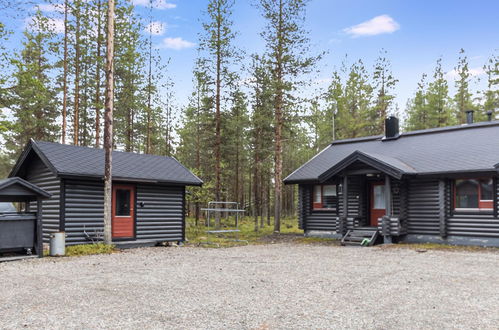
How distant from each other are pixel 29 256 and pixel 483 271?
12.4 m

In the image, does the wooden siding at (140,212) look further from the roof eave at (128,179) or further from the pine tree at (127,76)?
the pine tree at (127,76)

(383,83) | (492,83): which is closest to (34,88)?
(383,83)

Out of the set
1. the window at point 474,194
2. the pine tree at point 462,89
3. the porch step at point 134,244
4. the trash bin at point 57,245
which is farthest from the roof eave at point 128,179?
the pine tree at point 462,89

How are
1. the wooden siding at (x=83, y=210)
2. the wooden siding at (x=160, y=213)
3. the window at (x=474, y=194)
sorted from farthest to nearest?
the wooden siding at (x=160, y=213), the window at (x=474, y=194), the wooden siding at (x=83, y=210)

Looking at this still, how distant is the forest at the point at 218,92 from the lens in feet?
71.6

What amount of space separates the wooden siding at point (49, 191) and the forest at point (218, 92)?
10.7 ft

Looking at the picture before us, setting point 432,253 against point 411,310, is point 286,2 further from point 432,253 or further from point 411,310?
point 411,310

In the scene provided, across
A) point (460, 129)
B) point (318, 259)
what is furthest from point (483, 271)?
point (460, 129)

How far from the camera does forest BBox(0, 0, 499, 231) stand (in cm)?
2183

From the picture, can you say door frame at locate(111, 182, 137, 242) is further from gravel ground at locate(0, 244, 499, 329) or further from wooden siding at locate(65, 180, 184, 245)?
gravel ground at locate(0, 244, 499, 329)

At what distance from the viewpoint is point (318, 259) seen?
40.8 feet

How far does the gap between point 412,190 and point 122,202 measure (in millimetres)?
11469

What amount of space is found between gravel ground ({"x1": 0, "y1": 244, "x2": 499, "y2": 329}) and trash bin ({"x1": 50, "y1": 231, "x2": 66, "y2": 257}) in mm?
730

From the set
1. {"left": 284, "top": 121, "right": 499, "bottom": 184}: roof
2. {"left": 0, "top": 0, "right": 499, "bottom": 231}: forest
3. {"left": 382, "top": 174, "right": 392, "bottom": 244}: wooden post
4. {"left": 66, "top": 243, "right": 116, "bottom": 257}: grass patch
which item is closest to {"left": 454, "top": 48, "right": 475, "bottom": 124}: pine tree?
{"left": 0, "top": 0, "right": 499, "bottom": 231}: forest
